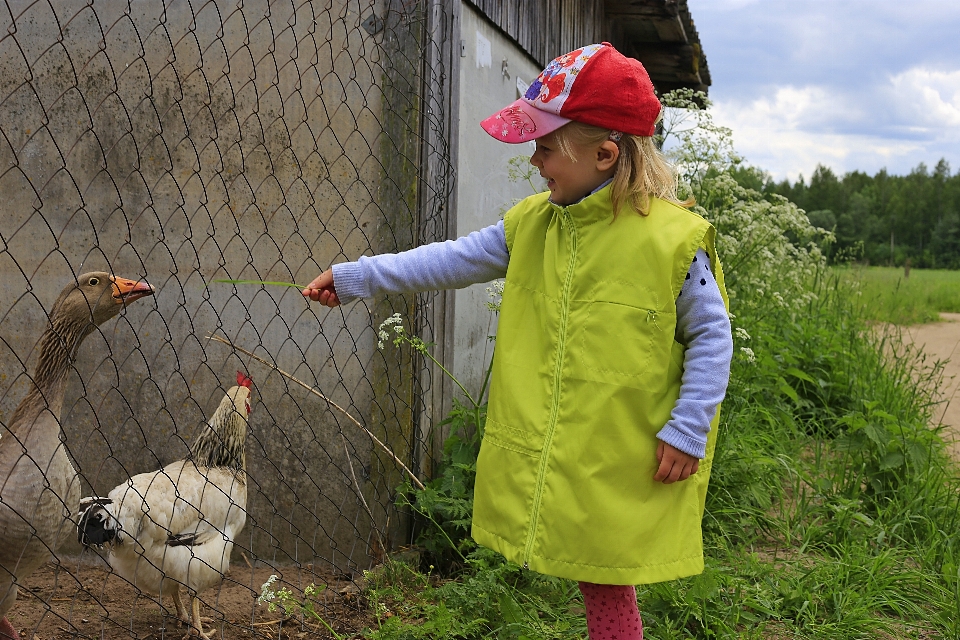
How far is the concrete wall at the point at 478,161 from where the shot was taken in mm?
3734

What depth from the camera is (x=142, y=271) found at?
353 cm

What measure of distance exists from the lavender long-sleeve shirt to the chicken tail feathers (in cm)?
147

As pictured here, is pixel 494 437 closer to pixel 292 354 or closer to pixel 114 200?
pixel 292 354

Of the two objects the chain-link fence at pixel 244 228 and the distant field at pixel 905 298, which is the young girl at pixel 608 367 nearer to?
the chain-link fence at pixel 244 228

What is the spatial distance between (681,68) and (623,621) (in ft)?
27.3

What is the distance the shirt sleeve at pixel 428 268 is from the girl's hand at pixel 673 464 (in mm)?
735

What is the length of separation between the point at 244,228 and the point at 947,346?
32.9ft

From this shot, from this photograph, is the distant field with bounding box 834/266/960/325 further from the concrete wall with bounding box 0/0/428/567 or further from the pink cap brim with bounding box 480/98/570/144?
the pink cap brim with bounding box 480/98/570/144

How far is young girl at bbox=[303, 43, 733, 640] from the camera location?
1.90 meters

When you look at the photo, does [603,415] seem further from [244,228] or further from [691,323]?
[244,228]

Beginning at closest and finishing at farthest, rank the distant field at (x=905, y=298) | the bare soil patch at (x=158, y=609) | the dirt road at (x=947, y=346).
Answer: the bare soil patch at (x=158, y=609)
the dirt road at (x=947, y=346)
the distant field at (x=905, y=298)

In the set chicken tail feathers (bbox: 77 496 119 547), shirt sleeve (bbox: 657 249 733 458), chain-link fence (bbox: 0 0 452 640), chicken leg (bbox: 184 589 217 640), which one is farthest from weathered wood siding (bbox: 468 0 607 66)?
chicken leg (bbox: 184 589 217 640)

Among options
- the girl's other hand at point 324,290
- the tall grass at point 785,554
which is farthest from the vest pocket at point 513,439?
the tall grass at point 785,554

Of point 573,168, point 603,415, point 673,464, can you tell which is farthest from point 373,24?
point 673,464
